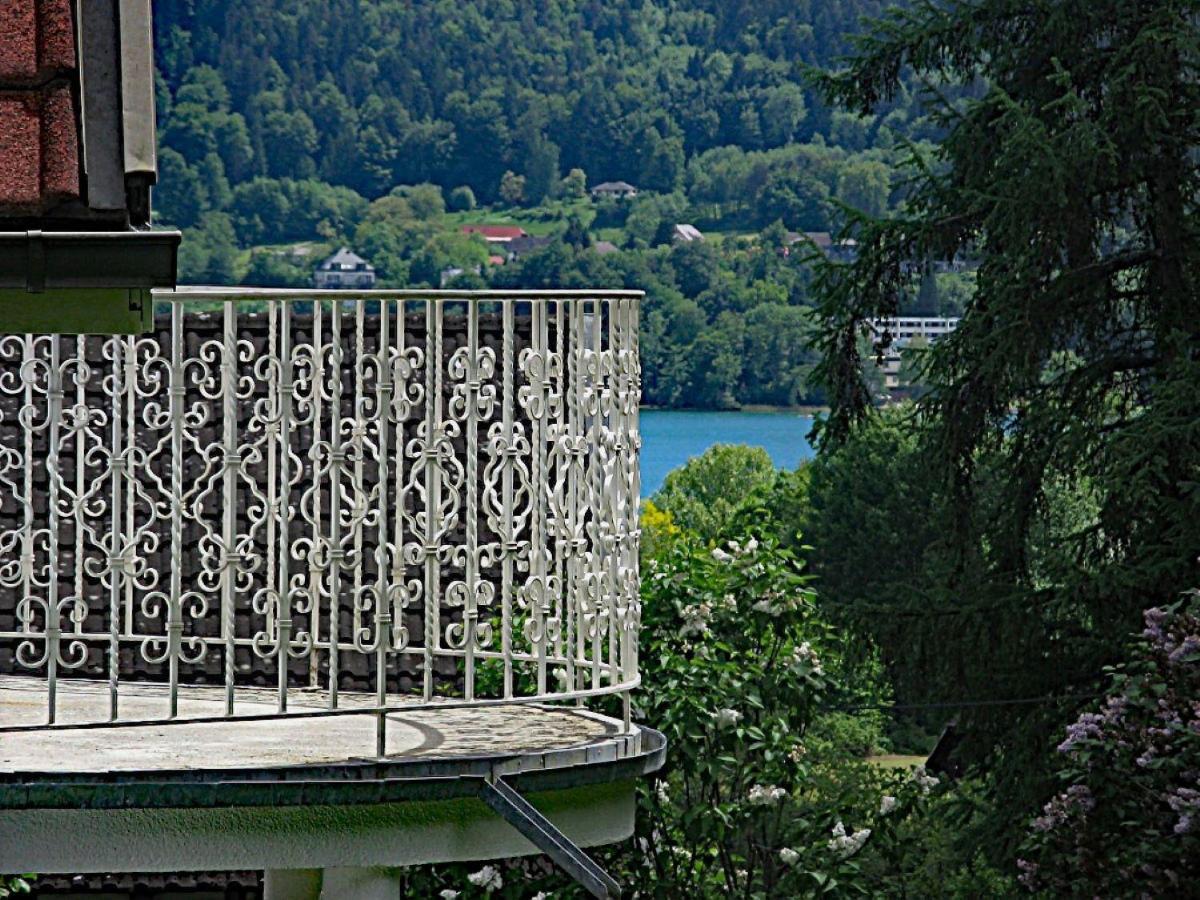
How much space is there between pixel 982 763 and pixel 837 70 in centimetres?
686

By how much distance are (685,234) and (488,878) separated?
205ft

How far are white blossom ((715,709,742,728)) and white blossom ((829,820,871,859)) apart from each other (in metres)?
0.95

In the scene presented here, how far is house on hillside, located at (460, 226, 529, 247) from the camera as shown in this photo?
71.1 meters

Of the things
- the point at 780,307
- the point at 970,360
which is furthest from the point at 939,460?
the point at 780,307

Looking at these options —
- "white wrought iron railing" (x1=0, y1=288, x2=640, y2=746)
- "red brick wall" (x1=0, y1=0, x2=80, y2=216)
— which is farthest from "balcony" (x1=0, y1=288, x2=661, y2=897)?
"red brick wall" (x1=0, y1=0, x2=80, y2=216)

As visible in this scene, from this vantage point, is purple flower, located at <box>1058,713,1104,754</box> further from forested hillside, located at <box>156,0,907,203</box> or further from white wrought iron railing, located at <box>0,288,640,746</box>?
forested hillside, located at <box>156,0,907,203</box>

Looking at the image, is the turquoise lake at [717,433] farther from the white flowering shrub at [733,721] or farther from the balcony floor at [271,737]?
the balcony floor at [271,737]

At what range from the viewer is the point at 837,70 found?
19.6 metres

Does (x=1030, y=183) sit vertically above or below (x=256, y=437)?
above

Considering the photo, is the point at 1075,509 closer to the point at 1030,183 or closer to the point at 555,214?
the point at 555,214

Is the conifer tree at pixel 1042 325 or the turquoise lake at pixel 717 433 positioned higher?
Answer: the conifer tree at pixel 1042 325

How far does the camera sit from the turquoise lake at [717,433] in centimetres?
6731

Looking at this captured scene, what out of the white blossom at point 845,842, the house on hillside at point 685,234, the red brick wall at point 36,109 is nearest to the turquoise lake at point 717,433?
the house on hillside at point 685,234

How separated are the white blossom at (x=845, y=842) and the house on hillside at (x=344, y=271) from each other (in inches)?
2095
